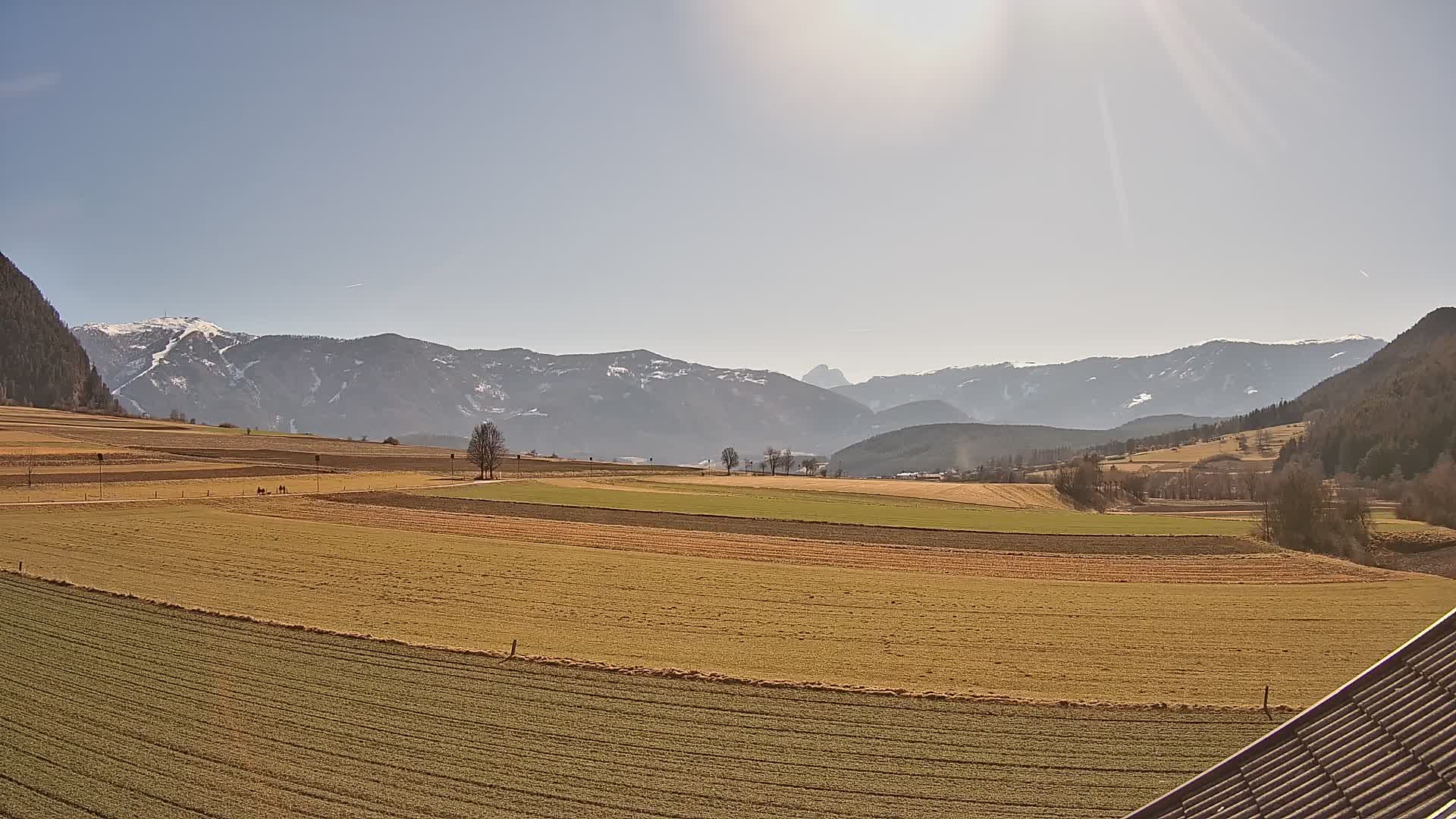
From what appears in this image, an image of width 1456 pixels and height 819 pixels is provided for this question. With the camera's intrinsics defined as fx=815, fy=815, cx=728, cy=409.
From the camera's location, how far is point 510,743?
751 inches

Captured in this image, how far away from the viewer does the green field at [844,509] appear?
75.5 meters

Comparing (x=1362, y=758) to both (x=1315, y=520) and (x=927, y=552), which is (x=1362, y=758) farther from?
(x=1315, y=520)

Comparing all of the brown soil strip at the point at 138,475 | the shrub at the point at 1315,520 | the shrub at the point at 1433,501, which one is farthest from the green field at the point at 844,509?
the brown soil strip at the point at 138,475

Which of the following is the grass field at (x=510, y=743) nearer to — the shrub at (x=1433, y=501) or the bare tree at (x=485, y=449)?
the shrub at (x=1433, y=501)

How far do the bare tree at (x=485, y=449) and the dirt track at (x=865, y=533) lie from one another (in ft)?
129

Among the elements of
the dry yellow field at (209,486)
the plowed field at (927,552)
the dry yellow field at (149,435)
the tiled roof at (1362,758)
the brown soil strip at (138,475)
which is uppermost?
the dry yellow field at (149,435)

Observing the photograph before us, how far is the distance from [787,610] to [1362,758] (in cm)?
2814

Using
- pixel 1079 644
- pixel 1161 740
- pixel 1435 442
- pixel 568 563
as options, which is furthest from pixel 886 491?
pixel 1435 442

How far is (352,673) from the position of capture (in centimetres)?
2417

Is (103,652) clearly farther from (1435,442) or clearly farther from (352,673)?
(1435,442)

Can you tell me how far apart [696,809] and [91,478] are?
90.9m

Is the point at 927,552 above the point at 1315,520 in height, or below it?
below

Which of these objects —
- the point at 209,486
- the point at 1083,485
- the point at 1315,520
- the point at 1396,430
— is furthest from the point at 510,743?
the point at 1396,430

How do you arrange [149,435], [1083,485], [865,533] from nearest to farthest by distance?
[865,533] < [1083,485] < [149,435]
